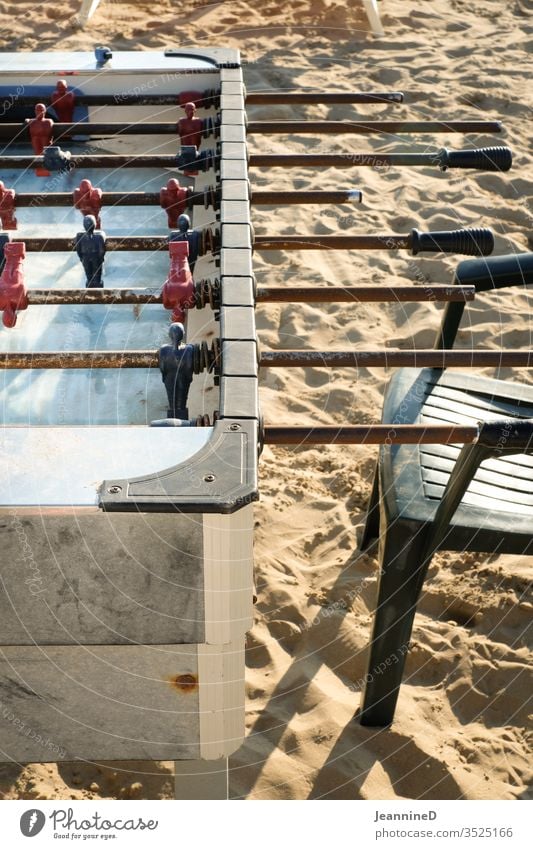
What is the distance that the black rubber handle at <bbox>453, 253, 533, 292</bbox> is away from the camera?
9.50 feet

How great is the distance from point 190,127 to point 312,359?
4.82ft

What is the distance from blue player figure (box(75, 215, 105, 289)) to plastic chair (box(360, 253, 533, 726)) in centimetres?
97

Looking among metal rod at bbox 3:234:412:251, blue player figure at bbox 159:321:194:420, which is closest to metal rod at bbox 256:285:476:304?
metal rod at bbox 3:234:412:251

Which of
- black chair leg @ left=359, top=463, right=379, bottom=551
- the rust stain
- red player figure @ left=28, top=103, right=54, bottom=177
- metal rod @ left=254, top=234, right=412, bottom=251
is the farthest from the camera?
black chair leg @ left=359, top=463, right=379, bottom=551

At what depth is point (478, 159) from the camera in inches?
122

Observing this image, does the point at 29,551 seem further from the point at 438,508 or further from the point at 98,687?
the point at 438,508

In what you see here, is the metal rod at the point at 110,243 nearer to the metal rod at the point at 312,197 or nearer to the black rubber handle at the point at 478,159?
the metal rod at the point at 312,197

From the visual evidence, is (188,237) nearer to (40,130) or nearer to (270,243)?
(270,243)

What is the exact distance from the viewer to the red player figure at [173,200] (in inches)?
105

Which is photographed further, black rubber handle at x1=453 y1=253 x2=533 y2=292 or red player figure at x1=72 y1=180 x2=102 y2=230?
black rubber handle at x1=453 y1=253 x2=533 y2=292

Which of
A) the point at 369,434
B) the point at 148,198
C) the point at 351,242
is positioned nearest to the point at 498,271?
the point at 351,242

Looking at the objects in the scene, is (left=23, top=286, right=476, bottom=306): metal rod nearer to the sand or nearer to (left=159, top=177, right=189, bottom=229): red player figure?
(left=159, top=177, right=189, bottom=229): red player figure
